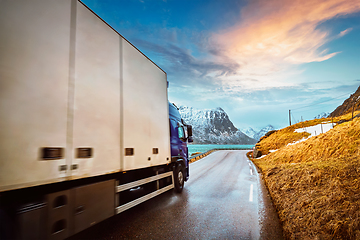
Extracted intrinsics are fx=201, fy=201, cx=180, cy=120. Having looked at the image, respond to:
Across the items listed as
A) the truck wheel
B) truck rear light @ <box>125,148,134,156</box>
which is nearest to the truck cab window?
the truck wheel

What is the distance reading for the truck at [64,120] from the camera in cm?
236

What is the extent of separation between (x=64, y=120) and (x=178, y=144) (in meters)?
4.93

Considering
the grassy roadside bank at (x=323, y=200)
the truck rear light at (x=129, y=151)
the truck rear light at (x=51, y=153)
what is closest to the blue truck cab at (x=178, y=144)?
the truck rear light at (x=129, y=151)

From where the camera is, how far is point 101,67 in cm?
373

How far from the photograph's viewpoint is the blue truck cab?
6967mm

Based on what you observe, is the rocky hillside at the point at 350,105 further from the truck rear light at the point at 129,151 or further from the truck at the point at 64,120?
the truck at the point at 64,120

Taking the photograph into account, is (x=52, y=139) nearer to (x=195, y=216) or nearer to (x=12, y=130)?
(x=12, y=130)

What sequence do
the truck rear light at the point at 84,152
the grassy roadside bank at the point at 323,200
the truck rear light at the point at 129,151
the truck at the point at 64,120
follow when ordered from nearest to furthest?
the truck at the point at 64,120
the truck rear light at the point at 84,152
the grassy roadside bank at the point at 323,200
the truck rear light at the point at 129,151

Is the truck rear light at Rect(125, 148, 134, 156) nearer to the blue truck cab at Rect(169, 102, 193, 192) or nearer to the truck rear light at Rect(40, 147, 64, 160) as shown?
the truck rear light at Rect(40, 147, 64, 160)

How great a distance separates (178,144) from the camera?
7.48 meters

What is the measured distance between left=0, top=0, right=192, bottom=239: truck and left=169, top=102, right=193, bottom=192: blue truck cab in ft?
7.13

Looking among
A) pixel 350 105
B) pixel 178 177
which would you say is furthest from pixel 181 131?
pixel 350 105

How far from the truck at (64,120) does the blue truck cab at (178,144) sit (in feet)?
7.13

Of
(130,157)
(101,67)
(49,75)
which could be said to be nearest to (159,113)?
(130,157)
